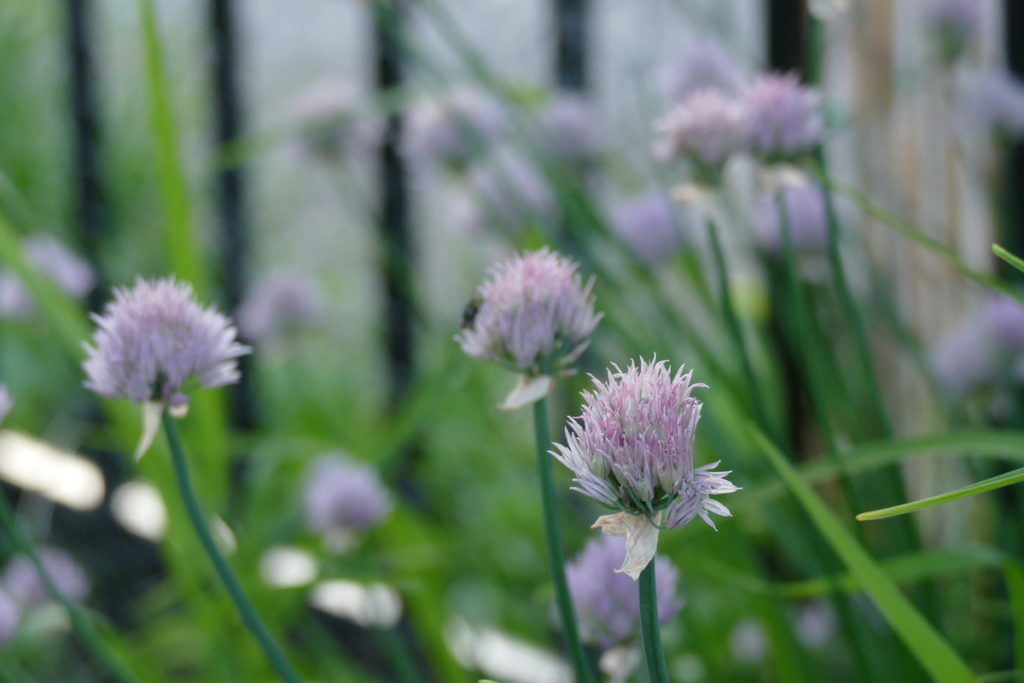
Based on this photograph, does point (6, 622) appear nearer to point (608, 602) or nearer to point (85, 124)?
point (608, 602)

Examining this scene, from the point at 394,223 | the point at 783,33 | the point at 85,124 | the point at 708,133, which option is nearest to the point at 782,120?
the point at 708,133

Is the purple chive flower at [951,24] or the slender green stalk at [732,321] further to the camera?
the purple chive flower at [951,24]

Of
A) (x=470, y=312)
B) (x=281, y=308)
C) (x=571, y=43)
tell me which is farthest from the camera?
(x=571, y=43)

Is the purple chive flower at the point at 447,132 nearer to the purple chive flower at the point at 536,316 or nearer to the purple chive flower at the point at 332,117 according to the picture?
the purple chive flower at the point at 332,117

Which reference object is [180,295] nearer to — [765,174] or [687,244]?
[765,174]

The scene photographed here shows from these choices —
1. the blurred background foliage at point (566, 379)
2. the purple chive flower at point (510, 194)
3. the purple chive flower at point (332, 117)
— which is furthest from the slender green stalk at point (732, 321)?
the purple chive flower at point (332, 117)

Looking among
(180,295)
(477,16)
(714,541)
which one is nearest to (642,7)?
(477,16)
